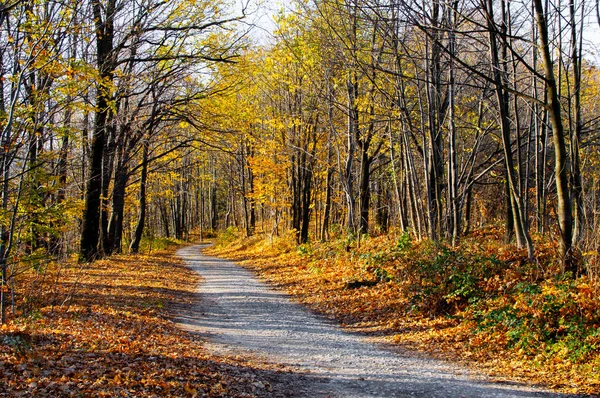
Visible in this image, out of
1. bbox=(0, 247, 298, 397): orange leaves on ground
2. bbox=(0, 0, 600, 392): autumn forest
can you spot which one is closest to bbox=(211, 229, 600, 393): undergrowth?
bbox=(0, 0, 600, 392): autumn forest

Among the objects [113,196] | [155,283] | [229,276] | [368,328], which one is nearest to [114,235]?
[113,196]

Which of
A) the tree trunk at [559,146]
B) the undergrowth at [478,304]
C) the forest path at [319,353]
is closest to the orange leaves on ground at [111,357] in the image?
the forest path at [319,353]

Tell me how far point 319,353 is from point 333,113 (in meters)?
12.0

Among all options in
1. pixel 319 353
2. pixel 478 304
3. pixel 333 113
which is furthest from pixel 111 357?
pixel 333 113

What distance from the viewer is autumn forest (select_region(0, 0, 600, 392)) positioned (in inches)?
282

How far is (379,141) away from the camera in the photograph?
695 inches

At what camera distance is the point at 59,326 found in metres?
7.06

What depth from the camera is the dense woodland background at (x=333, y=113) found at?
7570 millimetres

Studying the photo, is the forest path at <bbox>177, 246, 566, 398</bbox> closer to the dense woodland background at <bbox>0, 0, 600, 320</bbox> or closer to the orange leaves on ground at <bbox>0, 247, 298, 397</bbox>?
the orange leaves on ground at <bbox>0, 247, 298, 397</bbox>

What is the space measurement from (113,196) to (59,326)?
42.9 ft

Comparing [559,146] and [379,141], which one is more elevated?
[379,141]

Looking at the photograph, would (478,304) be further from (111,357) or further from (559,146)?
(111,357)

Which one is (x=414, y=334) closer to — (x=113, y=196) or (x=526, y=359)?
(x=526, y=359)

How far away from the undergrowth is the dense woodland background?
1.89 feet
